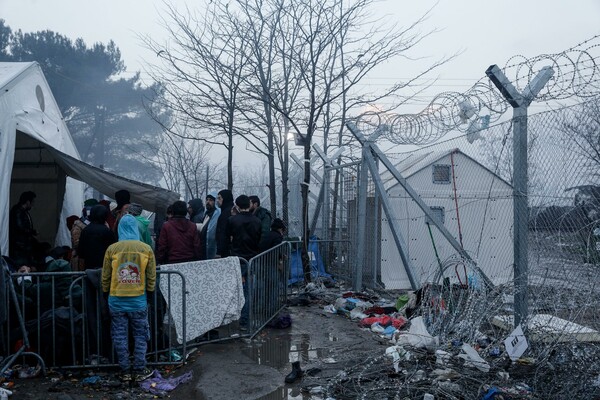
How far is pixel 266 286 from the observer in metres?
8.02

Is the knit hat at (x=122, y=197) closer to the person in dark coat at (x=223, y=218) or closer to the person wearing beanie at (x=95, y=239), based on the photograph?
the person wearing beanie at (x=95, y=239)

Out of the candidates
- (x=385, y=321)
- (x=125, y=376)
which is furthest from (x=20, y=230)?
(x=385, y=321)

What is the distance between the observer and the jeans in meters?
5.71

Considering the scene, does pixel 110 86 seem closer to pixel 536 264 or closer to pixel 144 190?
pixel 144 190

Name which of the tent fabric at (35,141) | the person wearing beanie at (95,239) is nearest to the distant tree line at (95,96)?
the tent fabric at (35,141)

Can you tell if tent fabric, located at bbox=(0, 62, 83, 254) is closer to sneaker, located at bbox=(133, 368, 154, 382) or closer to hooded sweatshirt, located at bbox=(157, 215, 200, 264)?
hooded sweatshirt, located at bbox=(157, 215, 200, 264)

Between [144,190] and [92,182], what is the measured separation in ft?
3.30

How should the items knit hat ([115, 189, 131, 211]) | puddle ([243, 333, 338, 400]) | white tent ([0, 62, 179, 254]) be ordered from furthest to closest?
white tent ([0, 62, 179, 254]), knit hat ([115, 189, 131, 211]), puddle ([243, 333, 338, 400])

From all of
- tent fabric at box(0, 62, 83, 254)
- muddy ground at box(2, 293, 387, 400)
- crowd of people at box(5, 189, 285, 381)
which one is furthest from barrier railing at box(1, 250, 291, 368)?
tent fabric at box(0, 62, 83, 254)

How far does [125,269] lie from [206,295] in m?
1.39

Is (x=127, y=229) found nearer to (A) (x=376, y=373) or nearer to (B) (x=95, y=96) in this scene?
(A) (x=376, y=373)

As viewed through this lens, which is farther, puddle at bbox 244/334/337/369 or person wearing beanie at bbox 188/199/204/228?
person wearing beanie at bbox 188/199/204/228

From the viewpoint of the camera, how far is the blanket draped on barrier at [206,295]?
6402mm

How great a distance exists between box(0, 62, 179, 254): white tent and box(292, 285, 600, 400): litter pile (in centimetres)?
478
